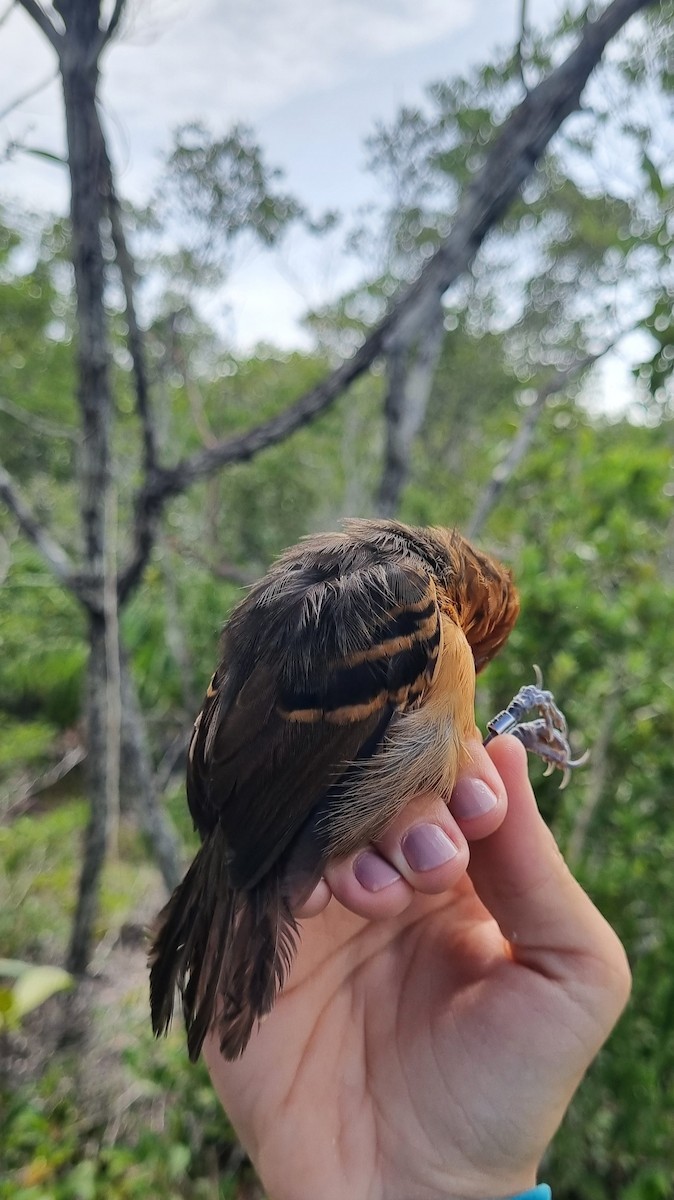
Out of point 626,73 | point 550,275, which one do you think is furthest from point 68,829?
point 550,275

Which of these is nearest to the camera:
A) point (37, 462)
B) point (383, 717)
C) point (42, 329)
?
point (383, 717)

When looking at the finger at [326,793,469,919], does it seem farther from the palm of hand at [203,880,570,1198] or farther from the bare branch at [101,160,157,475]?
the bare branch at [101,160,157,475]

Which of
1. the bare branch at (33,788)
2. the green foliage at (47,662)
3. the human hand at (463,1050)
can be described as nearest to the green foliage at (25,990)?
the human hand at (463,1050)

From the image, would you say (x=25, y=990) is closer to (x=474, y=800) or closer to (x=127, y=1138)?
(x=127, y=1138)

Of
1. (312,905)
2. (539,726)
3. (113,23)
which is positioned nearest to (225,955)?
(312,905)

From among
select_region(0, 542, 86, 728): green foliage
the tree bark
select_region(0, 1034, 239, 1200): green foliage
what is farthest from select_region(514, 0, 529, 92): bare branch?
select_region(0, 542, 86, 728): green foliage

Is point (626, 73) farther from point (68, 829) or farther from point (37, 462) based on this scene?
point (37, 462)
